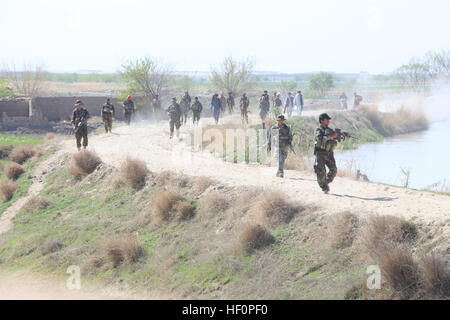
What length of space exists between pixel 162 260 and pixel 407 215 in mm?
5093

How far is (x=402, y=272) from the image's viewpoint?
28.1 feet

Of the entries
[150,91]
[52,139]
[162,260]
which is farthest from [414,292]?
[150,91]

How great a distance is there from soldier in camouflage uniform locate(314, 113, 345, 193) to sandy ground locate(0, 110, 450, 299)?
46 cm

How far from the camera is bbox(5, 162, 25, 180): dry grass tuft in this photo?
23172 millimetres

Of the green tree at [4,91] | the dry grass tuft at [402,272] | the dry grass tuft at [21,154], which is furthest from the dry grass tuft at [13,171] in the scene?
the green tree at [4,91]

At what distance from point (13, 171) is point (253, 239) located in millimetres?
15224

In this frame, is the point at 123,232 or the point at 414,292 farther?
the point at 123,232

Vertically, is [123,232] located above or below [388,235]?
below

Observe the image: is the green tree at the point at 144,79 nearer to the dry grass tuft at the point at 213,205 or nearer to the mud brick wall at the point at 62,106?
the mud brick wall at the point at 62,106

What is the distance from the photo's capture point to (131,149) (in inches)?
874

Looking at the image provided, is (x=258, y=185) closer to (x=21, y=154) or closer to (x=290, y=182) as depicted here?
(x=290, y=182)

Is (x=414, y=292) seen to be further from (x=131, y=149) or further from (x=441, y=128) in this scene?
(x=441, y=128)

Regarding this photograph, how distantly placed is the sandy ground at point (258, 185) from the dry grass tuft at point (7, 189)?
0.70m

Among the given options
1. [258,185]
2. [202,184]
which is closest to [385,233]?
[258,185]
